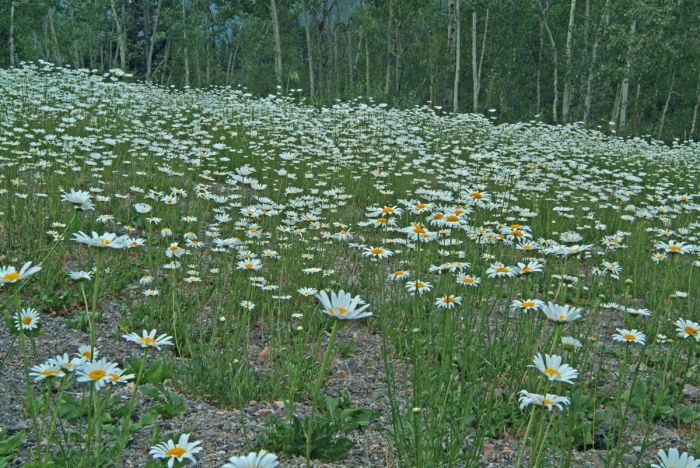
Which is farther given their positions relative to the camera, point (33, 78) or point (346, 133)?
point (33, 78)

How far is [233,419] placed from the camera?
2.78 metres

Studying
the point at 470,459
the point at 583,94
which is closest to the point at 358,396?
the point at 470,459

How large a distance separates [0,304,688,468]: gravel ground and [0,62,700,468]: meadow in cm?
2

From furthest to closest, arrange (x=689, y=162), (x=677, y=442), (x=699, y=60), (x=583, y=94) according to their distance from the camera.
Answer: (x=699, y=60), (x=583, y=94), (x=689, y=162), (x=677, y=442)

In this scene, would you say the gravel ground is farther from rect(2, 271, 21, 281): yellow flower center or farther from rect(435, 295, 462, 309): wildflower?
rect(2, 271, 21, 281): yellow flower center

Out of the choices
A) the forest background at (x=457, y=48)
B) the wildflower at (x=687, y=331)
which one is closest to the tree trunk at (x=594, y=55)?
the forest background at (x=457, y=48)

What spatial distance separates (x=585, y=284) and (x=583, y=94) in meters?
21.0

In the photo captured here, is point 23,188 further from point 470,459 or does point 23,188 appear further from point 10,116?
point 470,459

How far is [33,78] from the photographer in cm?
1139

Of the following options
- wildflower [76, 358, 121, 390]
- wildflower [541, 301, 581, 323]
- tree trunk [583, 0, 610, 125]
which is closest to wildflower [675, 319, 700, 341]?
wildflower [541, 301, 581, 323]

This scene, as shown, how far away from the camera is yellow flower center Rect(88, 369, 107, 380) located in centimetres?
176

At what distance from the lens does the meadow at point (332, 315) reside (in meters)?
2.26

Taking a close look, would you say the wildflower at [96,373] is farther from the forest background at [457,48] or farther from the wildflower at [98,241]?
the forest background at [457,48]

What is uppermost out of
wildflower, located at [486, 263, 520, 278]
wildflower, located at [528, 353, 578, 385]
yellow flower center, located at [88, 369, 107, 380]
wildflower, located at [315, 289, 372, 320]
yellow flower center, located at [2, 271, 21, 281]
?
wildflower, located at [315, 289, 372, 320]
